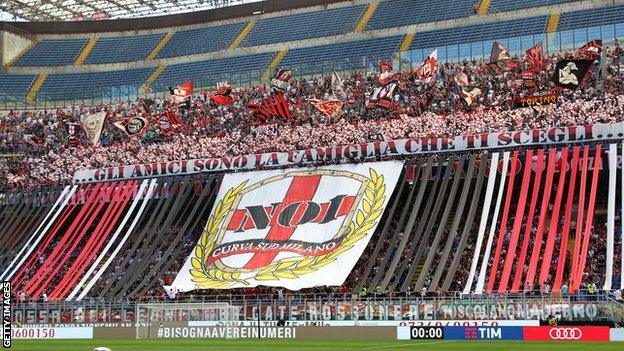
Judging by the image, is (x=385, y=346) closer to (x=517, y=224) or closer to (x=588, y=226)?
(x=588, y=226)

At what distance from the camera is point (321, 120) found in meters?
65.4

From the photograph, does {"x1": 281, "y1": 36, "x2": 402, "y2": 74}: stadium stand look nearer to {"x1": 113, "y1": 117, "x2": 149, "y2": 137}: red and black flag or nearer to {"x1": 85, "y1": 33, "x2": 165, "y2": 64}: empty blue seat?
{"x1": 113, "y1": 117, "x2": 149, "y2": 137}: red and black flag

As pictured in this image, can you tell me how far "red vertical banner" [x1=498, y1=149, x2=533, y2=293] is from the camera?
1810 inches

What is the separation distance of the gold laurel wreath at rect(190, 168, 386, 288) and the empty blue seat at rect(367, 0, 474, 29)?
32.1m

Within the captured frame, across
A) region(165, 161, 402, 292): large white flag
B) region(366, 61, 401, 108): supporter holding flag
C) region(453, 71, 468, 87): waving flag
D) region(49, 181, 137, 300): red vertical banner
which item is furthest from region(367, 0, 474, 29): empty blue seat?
region(49, 181, 137, 300): red vertical banner

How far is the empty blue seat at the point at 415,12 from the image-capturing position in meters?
84.1

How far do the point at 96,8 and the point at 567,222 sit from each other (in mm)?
66959

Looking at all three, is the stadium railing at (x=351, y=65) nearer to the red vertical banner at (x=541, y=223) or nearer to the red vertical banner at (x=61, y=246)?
→ the red vertical banner at (x=541, y=223)

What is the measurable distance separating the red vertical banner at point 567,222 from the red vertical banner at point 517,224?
2.05 m

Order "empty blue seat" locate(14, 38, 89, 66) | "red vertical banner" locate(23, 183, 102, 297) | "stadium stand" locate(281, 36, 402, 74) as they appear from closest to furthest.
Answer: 1. "red vertical banner" locate(23, 183, 102, 297)
2. "stadium stand" locate(281, 36, 402, 74)
3. "empty blue seat" locate(14, 38, 89, 66)

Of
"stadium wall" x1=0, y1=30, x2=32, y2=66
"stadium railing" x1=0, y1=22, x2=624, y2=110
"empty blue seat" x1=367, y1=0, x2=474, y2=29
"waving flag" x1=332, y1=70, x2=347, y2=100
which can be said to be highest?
"stadium wall" x1=0, y1=30, x2=32, y2=66

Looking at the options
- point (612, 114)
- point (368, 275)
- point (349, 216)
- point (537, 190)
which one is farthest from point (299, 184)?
point (612, 114)

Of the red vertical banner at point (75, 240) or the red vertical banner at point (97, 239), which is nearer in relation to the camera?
the red vertical banner at point (97, 239)

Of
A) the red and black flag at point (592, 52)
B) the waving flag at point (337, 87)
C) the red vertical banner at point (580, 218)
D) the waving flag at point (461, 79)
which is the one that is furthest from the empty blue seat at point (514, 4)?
the red vertical banner at point (580, 218)
